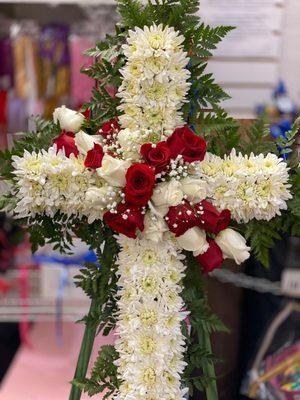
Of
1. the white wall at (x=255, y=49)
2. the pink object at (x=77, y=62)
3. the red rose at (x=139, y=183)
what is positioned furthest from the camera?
the white wall at (x=255, y=49)

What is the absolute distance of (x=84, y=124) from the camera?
73 cm

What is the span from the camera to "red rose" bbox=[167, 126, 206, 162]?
646 mm

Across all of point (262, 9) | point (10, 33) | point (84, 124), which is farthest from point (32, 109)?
point (84, 124)

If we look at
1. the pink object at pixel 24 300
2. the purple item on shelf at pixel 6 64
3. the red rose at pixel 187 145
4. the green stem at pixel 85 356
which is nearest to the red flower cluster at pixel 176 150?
the red rose at pixel 187 145

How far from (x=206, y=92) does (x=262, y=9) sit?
153 centimetres

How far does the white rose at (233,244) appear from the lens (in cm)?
67

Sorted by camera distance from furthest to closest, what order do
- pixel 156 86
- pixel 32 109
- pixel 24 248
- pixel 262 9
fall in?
pixel 262 9, pixel 32 109, pixel 24 248, pixel 156 86

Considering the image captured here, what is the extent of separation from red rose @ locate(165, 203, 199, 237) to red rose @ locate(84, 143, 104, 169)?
0.10 meters

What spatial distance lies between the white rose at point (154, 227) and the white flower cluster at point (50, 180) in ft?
0.27

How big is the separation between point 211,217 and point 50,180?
201 mm

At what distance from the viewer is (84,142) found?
0.68 metres

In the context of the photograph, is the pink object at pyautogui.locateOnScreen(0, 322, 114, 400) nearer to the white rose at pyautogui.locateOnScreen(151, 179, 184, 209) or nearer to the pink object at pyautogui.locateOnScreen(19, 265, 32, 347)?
the pink object at pyautogui.locateOnScreen(19, 265, 32, 347)

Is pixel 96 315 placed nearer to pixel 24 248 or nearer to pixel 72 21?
pixel 24 248

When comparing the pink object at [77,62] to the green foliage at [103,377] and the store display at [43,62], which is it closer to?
the store display at [43,62]
